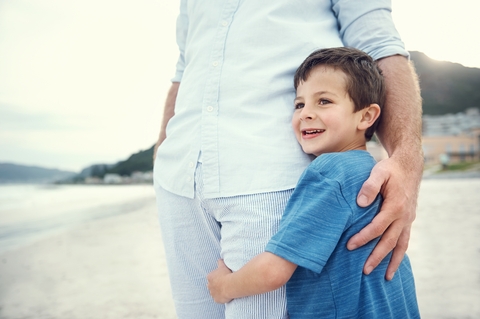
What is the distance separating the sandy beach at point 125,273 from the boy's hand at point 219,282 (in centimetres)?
207

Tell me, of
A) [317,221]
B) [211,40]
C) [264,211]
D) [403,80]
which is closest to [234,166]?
[264,211]

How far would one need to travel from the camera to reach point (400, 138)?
999 millimetres

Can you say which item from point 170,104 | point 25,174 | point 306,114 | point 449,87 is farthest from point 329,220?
point 449,87

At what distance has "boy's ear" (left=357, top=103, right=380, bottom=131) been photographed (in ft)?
3.31

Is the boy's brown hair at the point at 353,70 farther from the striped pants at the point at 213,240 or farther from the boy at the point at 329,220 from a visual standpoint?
the striped pants at the point at 213,240

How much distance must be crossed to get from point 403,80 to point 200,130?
0.56 m

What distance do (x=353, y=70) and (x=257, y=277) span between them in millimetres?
539

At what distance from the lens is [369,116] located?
1028 millimetres

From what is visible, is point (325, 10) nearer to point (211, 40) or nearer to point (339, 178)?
point (211, 40)

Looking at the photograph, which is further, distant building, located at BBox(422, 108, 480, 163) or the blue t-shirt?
distant building, located at BBox(422, 108, 480, 163)

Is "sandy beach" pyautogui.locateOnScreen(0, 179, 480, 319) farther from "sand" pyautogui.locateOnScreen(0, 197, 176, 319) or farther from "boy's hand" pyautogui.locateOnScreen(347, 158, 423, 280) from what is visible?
"boy's hand" pyautogui.locateOnScreen(347, 158, 423, 280)

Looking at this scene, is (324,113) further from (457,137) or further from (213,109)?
(457,137)

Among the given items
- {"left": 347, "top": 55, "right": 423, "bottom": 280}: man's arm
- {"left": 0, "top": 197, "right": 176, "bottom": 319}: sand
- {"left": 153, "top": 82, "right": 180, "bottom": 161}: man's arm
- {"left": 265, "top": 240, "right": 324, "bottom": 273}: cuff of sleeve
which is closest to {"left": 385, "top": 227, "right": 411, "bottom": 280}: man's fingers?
{"left": 347, "top": 55, "right": 423, "bottom": 280}: man's arm

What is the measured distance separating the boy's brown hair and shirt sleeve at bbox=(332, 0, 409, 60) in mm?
127
